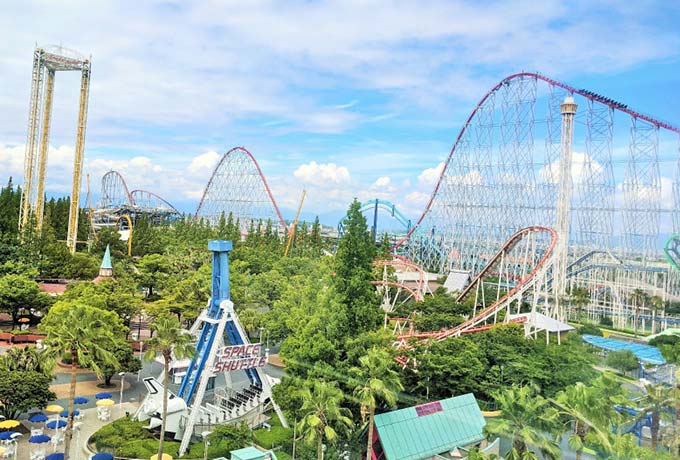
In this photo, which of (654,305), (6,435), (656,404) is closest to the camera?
(656,404)

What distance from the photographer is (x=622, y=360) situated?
249 inches

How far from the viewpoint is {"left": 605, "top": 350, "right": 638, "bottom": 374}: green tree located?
6140 millimetres

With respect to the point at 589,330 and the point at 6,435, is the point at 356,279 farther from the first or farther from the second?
the point at 6,435

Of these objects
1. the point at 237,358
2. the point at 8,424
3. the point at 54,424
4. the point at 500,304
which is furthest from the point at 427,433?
the point at 500,304

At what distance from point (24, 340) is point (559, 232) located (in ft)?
44.0

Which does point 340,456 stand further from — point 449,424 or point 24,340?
point 24,340

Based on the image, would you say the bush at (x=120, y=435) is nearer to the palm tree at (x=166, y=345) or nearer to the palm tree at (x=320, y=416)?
the palm tree at (x=166, y=345)

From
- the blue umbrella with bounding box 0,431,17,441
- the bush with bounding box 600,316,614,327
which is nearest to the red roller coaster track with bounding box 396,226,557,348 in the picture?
the bush with bounding box 600,316,614,327

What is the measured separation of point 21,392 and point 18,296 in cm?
679

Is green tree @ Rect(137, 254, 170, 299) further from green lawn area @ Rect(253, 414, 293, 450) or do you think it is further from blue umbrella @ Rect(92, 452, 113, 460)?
blue umbrella @ Rect(92, 452, 113, 460)

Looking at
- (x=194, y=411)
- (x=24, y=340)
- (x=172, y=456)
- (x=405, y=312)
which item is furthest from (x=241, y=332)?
(x=405, y=312)

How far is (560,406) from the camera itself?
6676 mm

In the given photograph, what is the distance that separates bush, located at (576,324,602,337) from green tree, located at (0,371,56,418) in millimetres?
8067

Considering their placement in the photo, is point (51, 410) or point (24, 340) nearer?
point (51, 410)
